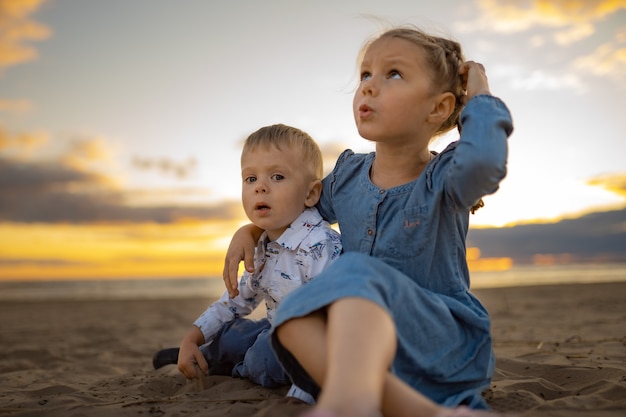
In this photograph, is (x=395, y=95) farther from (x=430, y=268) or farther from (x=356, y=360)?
(x=356, y=360)

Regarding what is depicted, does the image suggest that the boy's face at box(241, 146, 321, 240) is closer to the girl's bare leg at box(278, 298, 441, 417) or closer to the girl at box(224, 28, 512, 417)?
the girl at box(224, 28, 512, 417)

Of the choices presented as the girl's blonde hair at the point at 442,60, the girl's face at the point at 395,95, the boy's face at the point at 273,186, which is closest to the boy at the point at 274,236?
the boy's face at the point at 273,186

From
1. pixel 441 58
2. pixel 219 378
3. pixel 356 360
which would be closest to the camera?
pixel 356 360

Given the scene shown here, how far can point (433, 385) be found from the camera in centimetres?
197

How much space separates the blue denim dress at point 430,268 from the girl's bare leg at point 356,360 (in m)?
0.07

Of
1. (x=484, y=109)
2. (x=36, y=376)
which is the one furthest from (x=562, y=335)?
(x=36, y=376)

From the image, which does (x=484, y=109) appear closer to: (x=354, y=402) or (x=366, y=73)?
(x=366, y=73)

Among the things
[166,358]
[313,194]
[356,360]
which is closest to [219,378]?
[166,358]

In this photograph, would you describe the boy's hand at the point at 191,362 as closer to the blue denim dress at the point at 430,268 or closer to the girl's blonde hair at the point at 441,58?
the blue denim dress at the point at 430,268

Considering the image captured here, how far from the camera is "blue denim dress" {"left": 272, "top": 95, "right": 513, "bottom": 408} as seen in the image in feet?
5.65

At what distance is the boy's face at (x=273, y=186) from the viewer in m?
2.48

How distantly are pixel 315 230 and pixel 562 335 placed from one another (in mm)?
3304

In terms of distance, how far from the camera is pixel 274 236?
A: 103 inches

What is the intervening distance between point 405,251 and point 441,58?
0.82 meters
